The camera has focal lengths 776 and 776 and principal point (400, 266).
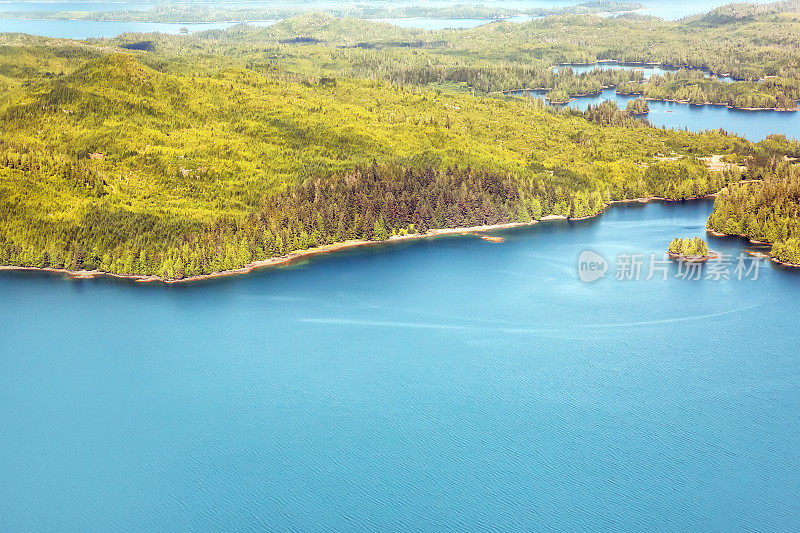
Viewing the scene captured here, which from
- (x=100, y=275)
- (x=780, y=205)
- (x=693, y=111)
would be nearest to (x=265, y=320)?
(x=100, y=275)

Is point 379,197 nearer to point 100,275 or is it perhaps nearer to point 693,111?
point 100,275

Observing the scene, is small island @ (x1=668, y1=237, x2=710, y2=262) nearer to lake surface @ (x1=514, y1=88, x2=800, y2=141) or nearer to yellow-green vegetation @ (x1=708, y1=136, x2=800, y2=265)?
yellow-green vegetation @ (x1=708, y1=136, x2=800, y2=265)

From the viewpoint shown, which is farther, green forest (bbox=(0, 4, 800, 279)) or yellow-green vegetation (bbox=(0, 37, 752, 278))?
green forest (bbox=(0, 4, 800, 279))
